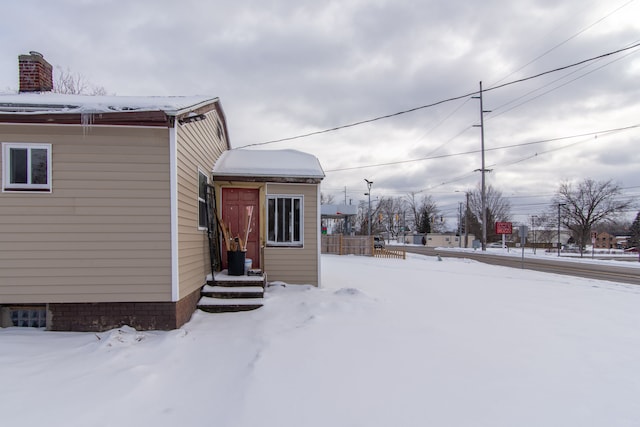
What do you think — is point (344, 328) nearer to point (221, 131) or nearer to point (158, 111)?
point (158, 111)

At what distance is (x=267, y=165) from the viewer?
9.34 meters

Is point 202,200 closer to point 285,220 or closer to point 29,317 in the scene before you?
point 285,220

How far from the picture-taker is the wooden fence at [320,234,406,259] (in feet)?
80.3

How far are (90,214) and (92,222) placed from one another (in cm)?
13

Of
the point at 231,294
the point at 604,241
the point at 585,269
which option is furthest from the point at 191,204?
the point at 604,241

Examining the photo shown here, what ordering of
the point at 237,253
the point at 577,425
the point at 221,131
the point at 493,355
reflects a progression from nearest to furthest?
the point at 577,425
the point at 493,355
the point at 237,253
the point at 221,131

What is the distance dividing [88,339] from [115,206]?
2010mm

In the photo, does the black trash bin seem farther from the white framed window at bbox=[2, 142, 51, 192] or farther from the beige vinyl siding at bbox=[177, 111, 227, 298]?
the white framed window at bbox=[2, 142, 51, 192]

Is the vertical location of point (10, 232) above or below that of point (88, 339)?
above

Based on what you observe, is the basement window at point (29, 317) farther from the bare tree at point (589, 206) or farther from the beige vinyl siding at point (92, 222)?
the bare tree at point (589, 206)

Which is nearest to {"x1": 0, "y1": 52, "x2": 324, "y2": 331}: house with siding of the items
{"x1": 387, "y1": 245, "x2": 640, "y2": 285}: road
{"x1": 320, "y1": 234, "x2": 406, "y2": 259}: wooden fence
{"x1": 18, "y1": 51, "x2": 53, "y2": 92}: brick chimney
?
{"x1": 18, "y1": 51, "x2": 53, "y2": 92}: brick chimney

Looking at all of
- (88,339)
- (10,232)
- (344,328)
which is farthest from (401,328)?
(10,232)

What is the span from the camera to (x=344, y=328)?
6.02 m

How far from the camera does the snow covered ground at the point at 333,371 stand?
3.40 meters
